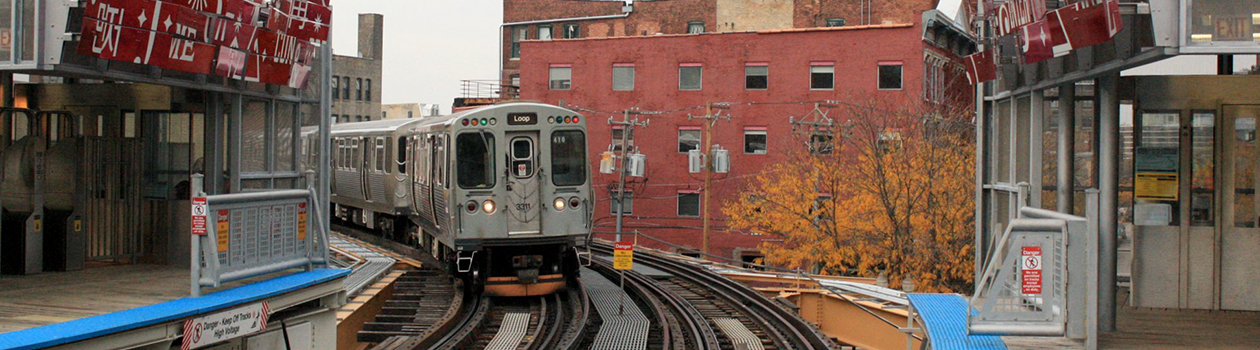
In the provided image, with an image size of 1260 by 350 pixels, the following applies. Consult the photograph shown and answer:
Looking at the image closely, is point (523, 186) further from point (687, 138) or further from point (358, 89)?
point (358, 89)

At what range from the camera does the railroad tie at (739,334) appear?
516 inches

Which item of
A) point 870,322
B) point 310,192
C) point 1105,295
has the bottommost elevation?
point 870,322

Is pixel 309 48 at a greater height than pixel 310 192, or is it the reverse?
pixel 309 48

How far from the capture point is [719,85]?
3944cm

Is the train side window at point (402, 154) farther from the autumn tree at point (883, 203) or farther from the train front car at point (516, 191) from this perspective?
the autumn tree at point (883, 203)

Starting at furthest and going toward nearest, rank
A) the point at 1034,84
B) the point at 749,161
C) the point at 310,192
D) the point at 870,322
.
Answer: the point at 749,161 → the point at 870,322 → the point at 310,192 → the point at 1034,84

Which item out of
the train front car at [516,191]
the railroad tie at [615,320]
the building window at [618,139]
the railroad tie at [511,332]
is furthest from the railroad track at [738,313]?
the building window at [618,139]

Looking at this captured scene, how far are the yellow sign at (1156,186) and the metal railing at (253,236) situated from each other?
6.97m

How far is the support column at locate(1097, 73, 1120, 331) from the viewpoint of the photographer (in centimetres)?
790

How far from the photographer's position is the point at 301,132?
12.5 m

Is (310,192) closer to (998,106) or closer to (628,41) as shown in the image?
(998,106)

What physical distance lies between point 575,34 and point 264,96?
40079 mm

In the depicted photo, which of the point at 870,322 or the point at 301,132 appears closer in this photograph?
the point at 301,132

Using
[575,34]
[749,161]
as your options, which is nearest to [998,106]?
[749,161]
